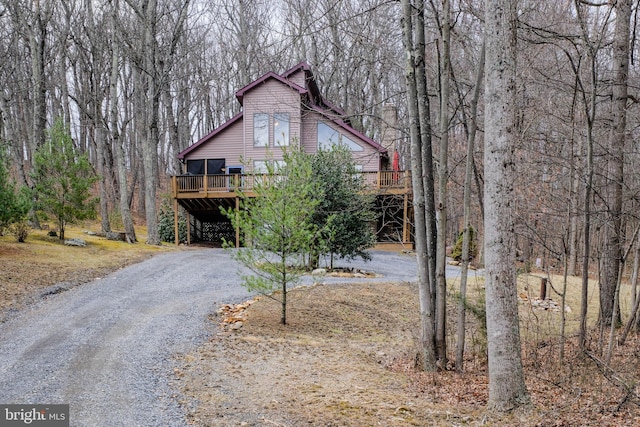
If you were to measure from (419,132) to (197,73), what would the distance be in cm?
2804

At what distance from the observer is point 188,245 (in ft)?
72.2

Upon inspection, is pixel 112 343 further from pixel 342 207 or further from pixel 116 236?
pixel 116 236

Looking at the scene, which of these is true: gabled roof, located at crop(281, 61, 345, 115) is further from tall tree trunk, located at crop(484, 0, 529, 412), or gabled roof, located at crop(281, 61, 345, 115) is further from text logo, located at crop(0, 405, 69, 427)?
text logo, located at crop(0, 405, 69, 427)

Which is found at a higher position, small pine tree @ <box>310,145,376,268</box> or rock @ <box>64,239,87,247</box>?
small pine tree @ <box>310,145,376,268</box>

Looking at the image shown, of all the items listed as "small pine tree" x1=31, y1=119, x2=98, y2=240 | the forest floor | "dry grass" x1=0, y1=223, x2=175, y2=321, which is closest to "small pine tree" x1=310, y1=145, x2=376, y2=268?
the forest floor

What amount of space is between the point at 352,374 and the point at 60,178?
1358cm

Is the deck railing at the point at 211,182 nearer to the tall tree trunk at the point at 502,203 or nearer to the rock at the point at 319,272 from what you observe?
the rock at the point at 319,272

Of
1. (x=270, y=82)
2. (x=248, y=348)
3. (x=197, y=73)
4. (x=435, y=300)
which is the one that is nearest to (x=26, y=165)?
(x=197, y=73)

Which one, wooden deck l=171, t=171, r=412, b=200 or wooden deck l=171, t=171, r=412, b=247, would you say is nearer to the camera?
wooden deck l=171, t=171, r=412, b=247

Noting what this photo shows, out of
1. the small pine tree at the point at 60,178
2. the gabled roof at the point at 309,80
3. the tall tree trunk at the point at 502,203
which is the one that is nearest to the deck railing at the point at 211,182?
the gabled roof at the point at 309,80

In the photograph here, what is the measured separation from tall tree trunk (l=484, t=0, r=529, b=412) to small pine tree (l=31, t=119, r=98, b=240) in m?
15.0

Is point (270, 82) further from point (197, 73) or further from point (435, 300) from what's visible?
point (435, 300)

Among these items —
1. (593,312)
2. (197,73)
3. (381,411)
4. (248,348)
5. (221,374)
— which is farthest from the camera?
(197,73)

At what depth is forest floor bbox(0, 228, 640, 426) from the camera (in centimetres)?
429
